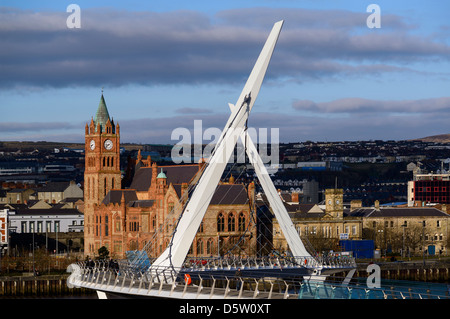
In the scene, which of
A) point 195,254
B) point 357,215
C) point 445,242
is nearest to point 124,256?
point 195,254

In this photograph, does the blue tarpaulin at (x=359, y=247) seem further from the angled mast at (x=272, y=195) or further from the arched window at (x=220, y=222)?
the angled mast at (x=272, y=195)

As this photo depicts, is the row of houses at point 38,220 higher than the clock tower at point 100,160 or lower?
lower

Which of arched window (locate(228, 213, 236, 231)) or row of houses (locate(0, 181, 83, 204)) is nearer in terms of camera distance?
arched window (locate(228, 213, 236, 231))

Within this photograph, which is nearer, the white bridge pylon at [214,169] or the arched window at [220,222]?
the white bridge pylon at [214,169]

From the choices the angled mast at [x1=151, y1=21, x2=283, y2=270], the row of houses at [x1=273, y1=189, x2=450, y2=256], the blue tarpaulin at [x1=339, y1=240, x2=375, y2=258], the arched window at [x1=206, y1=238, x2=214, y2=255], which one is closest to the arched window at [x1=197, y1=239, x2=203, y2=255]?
the arched window at [x1=206, y1=238, x2=214, y2=255]

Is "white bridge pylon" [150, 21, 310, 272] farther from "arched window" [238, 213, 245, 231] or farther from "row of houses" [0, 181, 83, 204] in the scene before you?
"row of houses" [0, 181, 83, 204]

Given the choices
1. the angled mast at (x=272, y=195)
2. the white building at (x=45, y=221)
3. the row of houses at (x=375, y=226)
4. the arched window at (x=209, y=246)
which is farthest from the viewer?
the white building at (x=45, y=221)

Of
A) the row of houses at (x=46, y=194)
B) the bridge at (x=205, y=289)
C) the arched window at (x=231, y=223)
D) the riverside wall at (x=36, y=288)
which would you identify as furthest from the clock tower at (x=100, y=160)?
the row of houses at (x=46, y=194)
